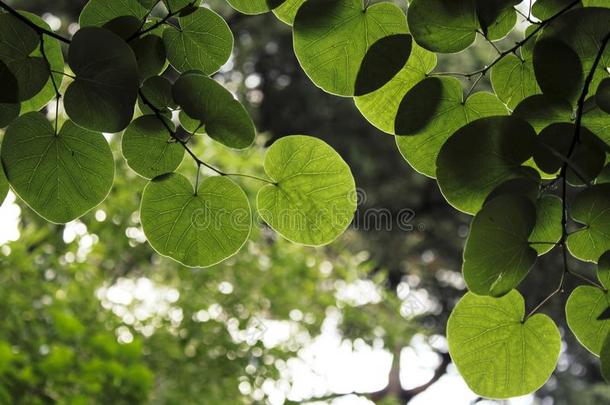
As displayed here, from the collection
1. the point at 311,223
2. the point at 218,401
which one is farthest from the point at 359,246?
the point at 311,223

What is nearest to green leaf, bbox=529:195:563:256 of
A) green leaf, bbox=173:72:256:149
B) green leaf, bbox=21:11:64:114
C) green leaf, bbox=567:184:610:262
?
green leaf, bbox=567:184:610:262

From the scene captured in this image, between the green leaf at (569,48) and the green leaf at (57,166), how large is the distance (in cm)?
23

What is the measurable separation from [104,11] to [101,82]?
0.22 feet

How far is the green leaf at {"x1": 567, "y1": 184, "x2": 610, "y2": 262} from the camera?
320 millimetres

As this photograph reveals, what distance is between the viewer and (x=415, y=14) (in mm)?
324

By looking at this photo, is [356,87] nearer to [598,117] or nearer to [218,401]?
[598,117]

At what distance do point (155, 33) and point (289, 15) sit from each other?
0.08 meters

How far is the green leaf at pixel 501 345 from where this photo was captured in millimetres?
350

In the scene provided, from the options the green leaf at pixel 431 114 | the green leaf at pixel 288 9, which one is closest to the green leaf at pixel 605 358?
the green leaf at pixel 431 114

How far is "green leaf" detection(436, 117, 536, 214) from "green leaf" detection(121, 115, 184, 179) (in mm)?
152

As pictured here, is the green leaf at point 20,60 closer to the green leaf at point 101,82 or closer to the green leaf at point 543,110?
the green leaf at point 101,82

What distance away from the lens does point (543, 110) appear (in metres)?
0.33

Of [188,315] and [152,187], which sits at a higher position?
[152,187]

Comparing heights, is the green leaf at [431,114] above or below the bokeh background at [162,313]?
above
